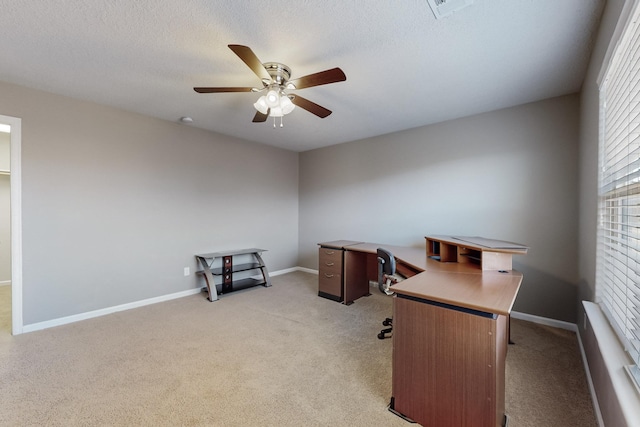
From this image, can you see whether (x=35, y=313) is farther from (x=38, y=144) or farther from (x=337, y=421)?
(x=337, y=421)

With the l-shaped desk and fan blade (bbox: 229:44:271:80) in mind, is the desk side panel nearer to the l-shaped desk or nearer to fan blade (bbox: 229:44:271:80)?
the l-shaped desk

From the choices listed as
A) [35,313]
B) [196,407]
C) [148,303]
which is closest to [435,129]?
[196,407]

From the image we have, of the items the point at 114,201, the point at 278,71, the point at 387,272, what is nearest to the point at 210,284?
the point at 114,201

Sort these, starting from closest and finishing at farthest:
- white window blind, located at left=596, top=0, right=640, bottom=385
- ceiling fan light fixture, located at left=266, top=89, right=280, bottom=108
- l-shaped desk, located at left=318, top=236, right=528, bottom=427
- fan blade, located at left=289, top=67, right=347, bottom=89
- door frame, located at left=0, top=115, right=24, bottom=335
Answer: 1. white window blind, located at left=596, top=0, right=640, bottom=385
2. l-shaped desk, located at left=318, top=236, right=528, bottom=427
3. fan blade, located at left=289, top=67, right=347, bottom=89
4. ceiling fan light fixture, located at left=266, top=89, right=280, bottom=108
5. door frame, located at left=0, top=115, right=24, bottom=335

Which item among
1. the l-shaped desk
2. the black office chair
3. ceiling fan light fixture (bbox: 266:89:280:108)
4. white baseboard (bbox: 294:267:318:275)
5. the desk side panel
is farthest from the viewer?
white baseboard (bbox: 294:267:318:275)

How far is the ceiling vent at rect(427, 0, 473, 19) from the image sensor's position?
1.57 metres

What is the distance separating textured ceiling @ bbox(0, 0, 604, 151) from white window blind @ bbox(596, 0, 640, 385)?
570mm

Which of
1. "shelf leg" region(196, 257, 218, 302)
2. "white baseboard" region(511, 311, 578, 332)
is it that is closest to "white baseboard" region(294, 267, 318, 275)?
"shelf leg" region(196, 257, 218, 302)

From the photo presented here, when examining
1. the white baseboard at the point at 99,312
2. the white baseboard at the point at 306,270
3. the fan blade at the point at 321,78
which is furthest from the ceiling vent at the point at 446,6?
the white baseboard at the point at 306,270

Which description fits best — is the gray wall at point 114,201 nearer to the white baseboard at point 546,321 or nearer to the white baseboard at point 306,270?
the white baseboard at point 306,270

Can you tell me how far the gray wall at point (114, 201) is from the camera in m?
2.77

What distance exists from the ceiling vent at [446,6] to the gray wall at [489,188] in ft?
6.59

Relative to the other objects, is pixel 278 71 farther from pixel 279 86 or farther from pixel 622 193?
pixel 622 193

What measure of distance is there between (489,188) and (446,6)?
227 centimetres
